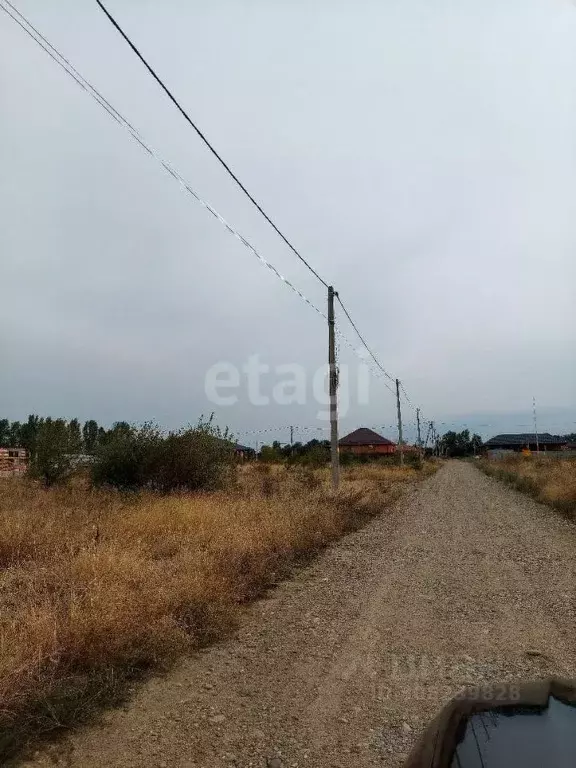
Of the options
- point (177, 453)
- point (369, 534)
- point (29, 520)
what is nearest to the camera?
point (29, 520)

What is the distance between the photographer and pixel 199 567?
21.3 ft

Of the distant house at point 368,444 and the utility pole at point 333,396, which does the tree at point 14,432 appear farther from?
the utility pole at point 333,396

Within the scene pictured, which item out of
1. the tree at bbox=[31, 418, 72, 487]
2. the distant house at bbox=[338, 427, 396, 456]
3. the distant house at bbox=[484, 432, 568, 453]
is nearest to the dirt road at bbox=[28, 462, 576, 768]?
the tree at bbox=[31, 418, 72, 487]

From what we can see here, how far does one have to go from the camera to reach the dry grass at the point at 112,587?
3.77 metres

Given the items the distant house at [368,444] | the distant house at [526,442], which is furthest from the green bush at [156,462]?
the distant house at [526,442]

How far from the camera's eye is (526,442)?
397 feet

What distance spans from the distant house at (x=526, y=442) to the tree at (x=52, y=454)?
351 feet

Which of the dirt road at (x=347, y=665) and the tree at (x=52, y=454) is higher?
the tree at (x=52, y=454)

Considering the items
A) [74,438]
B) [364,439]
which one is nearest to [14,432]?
[364,439]

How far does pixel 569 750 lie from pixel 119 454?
52.9ft

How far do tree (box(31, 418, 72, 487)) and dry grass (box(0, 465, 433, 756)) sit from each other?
7.07m

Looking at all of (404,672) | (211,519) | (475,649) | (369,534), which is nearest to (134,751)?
(404,672)

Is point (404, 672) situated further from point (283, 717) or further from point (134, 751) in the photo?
point (134, 751)

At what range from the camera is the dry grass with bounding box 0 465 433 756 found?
377cm
